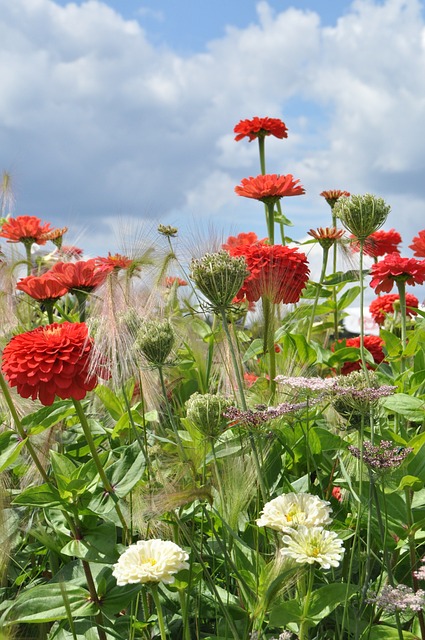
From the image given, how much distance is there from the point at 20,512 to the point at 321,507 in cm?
109

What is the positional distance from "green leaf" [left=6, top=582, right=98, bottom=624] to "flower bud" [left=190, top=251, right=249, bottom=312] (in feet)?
2.40

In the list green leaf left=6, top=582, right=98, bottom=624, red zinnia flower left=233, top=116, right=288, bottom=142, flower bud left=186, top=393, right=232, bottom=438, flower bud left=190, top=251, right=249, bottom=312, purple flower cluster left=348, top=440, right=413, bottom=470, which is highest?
red zinnia flower left=233, top=116, right=288, bottom=142

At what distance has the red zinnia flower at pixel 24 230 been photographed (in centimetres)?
355

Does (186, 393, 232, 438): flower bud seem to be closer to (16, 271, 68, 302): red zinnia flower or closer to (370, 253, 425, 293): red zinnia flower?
Answer: (16, 271, 68, 302): red zinnia flower

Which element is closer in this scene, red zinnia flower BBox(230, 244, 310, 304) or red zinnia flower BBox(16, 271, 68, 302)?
red zinnia flower BBox(230, 244, 310, 304)

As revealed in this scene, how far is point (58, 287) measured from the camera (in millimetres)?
2604

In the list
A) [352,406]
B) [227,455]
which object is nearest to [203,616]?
[227,455]

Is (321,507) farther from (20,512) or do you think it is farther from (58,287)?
(58,287)

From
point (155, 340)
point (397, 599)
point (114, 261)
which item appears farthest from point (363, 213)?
point (114, 261)

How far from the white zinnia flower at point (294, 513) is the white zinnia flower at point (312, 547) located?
35 mm

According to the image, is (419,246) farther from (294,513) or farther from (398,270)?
(294,513)

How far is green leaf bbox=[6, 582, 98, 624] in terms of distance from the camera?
1765 millimetres

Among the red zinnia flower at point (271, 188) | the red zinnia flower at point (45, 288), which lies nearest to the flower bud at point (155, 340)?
the red zinnia flower at point (45, 288)

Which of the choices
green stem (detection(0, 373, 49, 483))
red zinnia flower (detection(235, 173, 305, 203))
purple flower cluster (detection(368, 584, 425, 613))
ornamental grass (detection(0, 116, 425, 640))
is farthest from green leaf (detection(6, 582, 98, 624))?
red zinnia flower (detection(235, 173, 305, 203))
